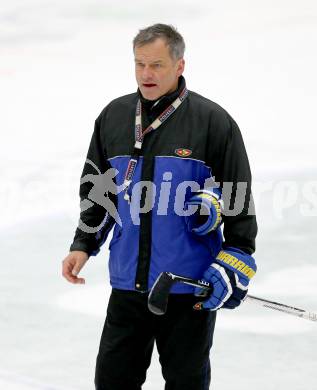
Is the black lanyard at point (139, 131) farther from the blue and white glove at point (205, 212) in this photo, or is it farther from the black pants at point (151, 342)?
the black pants at point (151, 342)

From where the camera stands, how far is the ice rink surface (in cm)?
293

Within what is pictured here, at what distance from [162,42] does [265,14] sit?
14.8ft

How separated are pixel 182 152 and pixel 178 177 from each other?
0.06 meters

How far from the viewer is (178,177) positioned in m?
2.01

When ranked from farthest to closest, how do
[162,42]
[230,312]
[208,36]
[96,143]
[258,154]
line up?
[208,36]
[258,154]
[230,312]
[96,143]
[162,42]

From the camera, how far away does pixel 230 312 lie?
129 inches

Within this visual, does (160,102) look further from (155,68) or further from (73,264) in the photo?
(73,264)

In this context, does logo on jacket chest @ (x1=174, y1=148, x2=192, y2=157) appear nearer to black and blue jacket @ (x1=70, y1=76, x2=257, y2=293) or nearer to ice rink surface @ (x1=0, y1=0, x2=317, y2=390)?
black and blue jacket @ (x1=70, y1=76, x2=257, y2=293)

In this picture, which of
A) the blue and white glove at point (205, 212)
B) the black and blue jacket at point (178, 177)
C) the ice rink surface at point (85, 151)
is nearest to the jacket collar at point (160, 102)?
the black and blue jacket at point (178, 177)

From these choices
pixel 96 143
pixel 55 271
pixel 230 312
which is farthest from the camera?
pixel 55 271

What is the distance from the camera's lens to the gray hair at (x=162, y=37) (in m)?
1.99

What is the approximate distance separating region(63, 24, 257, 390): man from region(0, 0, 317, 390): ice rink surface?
66 centimetres

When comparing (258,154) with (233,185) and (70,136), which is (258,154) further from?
(233,185)

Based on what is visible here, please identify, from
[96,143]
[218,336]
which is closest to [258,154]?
[218,336]
